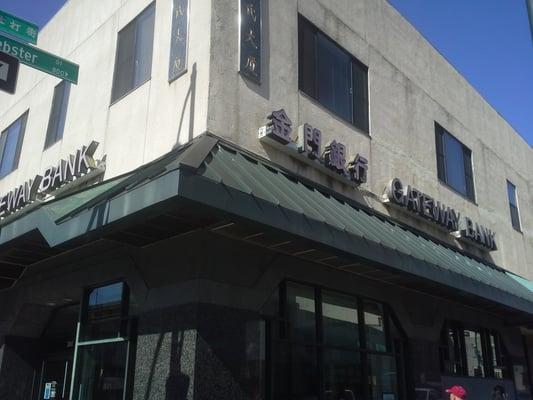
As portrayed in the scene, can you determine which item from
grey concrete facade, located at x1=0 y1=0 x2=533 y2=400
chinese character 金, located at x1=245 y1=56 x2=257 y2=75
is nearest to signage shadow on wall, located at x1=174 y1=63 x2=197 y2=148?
grey concrete facade, located at x1=0 y1=0 x2=533 y2=400

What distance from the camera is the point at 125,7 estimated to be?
37.1ft

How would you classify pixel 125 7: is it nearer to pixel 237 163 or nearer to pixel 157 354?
pixel 237 163

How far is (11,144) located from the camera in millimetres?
14859

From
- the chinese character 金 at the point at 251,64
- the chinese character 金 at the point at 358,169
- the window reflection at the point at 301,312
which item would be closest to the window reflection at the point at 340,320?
the window reflection at the point at 301,312

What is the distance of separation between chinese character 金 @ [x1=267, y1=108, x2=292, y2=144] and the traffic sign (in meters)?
3.73

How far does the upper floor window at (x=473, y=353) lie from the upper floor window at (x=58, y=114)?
9.55m

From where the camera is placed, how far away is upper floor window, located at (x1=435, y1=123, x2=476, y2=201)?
48.8 ft

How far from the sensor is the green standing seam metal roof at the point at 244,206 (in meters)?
6.38

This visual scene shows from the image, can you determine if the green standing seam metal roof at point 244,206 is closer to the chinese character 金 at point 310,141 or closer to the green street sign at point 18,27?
the chinese character 金 at point 310,141

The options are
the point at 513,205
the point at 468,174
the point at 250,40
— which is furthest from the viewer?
the point at 513,205

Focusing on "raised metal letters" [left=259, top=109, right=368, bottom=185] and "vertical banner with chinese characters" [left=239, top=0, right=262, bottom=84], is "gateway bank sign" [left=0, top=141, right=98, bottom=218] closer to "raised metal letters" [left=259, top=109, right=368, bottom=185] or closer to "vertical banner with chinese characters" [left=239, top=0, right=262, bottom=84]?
"vertical banner with chinese characters" [left=239, top=0, right=262, bottom=84]

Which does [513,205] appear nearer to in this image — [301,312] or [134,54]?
[301,312]

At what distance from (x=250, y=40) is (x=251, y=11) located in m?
0.55

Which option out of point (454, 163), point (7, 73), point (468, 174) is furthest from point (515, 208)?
point (7, 73)
